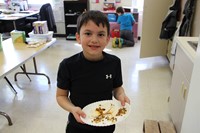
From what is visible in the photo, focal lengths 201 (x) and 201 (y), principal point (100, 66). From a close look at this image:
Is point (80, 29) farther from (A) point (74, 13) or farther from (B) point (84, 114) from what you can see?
(A) point (74, 13)

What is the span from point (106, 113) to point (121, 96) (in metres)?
0.14

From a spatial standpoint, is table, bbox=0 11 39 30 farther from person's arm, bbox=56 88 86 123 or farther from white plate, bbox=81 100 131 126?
white plate, bbox=81 100 131 126

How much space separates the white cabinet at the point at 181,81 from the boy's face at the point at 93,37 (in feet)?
2.91

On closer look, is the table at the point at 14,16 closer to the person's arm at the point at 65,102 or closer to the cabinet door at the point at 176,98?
the cabinet door at the point at 176,98

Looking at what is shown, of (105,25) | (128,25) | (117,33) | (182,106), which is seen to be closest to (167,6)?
(128,25)

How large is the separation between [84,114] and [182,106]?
3.62 ft

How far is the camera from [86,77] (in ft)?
3.52

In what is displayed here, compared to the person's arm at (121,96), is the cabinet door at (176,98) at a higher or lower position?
lower

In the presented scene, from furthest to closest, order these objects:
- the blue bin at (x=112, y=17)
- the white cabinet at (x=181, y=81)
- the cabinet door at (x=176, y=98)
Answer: the blue bin at (x=112, y=17), the cabinet door at (x=176, y=98), the white cabinet at (x=181, y=81)

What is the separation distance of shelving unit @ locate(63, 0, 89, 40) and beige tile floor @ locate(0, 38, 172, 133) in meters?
1.68

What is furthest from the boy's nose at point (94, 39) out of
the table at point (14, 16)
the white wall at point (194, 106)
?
the table at point (14, 16)

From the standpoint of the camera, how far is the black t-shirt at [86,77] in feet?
3.51

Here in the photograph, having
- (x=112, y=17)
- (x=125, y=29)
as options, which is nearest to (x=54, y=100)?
(x=125, y=29)

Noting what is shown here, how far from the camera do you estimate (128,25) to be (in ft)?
15.7
